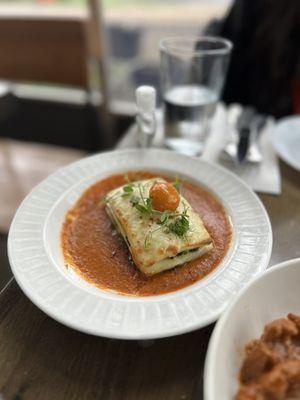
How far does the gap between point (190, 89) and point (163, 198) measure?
613 millimetres

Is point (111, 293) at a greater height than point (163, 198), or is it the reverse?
point (163, 198)

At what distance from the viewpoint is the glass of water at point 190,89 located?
118cm

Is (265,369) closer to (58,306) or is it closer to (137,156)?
(58,306)

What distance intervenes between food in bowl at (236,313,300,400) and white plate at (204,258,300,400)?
16mm

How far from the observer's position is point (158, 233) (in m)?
A: 0.78

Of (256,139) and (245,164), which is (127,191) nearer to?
(245,164)

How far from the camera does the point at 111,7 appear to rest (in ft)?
7.63

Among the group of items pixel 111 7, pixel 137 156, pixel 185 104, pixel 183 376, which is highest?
pixel 111 7

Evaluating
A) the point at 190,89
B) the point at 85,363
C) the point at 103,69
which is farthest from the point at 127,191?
the point at 103,69

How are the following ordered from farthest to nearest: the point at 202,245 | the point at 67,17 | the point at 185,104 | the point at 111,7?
the point at 111,7
the point at 67,17
the point at 185,104
the point at 202,245

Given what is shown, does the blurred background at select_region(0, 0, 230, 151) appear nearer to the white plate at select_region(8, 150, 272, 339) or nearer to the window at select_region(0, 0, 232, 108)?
the window at select_region(0, 0, 232, 108)

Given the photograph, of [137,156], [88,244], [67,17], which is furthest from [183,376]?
[67,17]

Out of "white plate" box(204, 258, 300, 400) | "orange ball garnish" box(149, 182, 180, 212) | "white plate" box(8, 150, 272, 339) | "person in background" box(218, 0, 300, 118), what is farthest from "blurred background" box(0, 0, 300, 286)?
"white plate" box(204, 258, 300, 400)

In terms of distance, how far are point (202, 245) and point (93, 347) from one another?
31 cm
